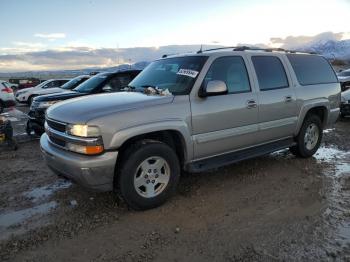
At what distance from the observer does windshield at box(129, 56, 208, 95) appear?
193 inches

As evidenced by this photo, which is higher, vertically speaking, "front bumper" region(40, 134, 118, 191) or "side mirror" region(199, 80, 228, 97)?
"side mirror" region(199, 80, 228, 97)

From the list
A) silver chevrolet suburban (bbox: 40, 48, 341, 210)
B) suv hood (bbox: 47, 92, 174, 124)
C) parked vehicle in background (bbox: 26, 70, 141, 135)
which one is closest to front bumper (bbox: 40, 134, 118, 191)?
silver chevrolet suburban (bbox: 40, 48, 341, 210)

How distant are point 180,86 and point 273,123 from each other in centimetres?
182

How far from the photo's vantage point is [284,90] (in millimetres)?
6000

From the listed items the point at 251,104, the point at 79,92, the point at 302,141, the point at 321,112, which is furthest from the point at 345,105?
the point at 79,92

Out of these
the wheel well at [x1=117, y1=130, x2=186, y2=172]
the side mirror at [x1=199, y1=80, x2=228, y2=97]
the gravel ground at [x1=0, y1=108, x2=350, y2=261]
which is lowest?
the gravel ground at [x1=0, y1=108, x2=350, y2=261]

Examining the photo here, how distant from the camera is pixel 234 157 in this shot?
17.4 feet

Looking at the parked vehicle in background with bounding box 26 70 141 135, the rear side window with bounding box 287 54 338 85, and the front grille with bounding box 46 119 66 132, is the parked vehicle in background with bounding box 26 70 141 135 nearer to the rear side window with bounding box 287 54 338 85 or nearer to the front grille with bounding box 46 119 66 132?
the front grille with bounding box 46 119 66 132

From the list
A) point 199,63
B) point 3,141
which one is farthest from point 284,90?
point 3,141

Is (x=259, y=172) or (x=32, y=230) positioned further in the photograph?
(x=259, y=172)

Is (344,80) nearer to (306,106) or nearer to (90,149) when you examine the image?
(306,106)

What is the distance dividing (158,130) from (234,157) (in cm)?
144

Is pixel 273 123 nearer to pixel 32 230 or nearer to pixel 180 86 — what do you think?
pixel 180 86

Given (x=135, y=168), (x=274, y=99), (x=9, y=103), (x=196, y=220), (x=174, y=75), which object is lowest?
(x=9, y=103)
